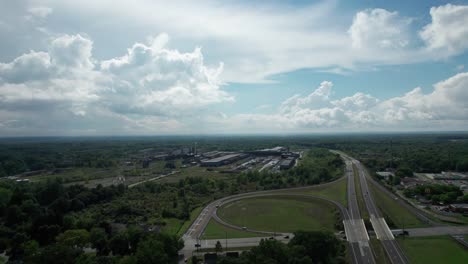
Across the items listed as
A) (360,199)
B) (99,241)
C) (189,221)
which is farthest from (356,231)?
(99,241)

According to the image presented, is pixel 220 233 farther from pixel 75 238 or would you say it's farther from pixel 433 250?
pixel 433 250

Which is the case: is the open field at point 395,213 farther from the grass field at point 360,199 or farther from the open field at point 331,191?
the open field at point 331,191

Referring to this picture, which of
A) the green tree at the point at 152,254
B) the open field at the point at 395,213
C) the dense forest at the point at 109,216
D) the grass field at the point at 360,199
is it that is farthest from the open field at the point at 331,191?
the green tree at the point at 152,254

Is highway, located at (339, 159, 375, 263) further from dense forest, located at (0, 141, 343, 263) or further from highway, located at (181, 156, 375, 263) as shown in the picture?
dense forest, located at (0, 141, 343, 263)

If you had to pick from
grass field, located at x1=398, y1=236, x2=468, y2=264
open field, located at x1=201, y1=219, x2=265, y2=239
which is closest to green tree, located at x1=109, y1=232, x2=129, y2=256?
open field, located at x1=201, y1=219, x2=265, y2=239

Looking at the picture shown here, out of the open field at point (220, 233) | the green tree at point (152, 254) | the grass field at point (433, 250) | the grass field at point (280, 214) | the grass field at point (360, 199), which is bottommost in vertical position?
the grass field at point (433, 250)

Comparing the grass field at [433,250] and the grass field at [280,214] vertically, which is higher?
the grass field at [280,214]

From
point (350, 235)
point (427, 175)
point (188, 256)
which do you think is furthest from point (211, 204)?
point (427, 175)
